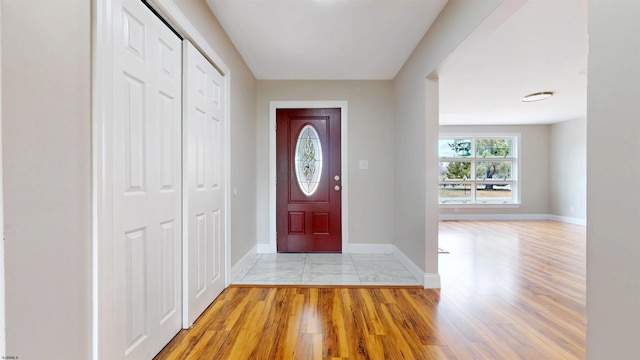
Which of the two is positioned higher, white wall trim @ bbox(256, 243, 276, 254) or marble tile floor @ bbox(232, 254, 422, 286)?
white wall trim @ bbox(256, 243, 276, 254)

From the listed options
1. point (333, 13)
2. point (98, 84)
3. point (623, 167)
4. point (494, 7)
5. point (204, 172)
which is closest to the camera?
point (623, 167)

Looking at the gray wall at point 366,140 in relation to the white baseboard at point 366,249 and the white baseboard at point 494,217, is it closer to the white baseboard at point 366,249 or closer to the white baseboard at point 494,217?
the white baseboard at point 366,249

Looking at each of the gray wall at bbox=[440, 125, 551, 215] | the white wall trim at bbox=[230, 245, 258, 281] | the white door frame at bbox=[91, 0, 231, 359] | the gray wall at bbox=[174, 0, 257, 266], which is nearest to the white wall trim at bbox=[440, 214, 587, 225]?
the gray wall at bbox=[440, 125, 551, 215]

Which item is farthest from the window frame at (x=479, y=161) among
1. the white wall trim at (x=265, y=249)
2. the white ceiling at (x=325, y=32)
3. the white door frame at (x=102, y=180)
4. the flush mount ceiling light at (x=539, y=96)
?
the white door frame at (x=102, y=180)

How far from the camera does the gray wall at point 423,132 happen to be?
2186mm

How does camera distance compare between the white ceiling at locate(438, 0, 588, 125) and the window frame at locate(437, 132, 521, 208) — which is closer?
the white ceiling at locate(438, 0, 588, 125)

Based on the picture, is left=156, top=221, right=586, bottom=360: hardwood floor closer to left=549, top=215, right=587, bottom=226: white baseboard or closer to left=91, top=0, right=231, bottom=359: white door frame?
left=91, top=0, right=231, bottom=359: white door frame

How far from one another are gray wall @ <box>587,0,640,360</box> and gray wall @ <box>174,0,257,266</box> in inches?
91.4

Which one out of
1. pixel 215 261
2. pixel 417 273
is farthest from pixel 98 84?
pixel 417 273

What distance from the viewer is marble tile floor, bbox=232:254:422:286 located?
291cm

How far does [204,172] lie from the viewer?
229 cm

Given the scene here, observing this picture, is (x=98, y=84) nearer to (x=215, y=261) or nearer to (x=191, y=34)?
(x=191, y=34)

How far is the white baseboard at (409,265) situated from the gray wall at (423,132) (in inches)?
2.4

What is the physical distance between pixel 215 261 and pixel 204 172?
32.0 inches
